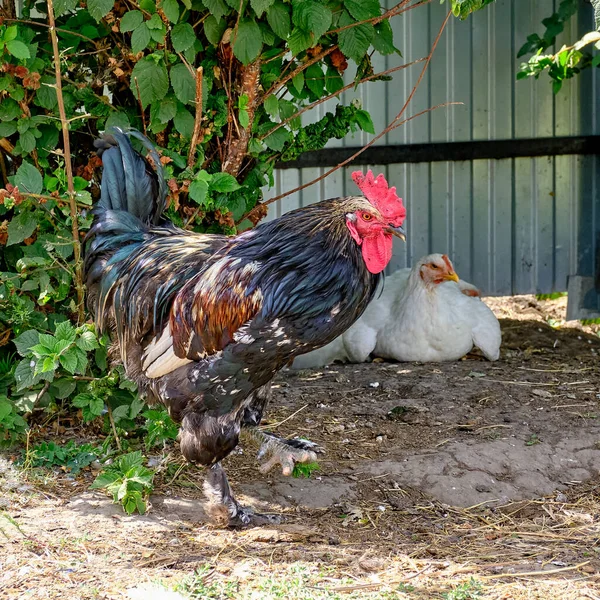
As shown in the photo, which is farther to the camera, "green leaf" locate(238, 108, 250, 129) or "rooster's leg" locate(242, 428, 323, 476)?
"green leaf" locate(238, 108, 250, 129)

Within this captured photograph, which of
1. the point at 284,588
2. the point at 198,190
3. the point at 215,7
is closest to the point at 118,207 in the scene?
the point at 198,190

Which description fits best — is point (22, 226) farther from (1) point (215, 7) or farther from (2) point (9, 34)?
(1) point (215, 7)

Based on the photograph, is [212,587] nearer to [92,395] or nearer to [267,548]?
[267,548]

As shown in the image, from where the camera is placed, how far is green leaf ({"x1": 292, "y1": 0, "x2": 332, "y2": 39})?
14.4 feet

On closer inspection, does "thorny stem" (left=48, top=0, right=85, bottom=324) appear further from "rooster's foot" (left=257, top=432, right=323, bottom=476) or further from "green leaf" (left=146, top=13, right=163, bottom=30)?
"rooster's foot" (left=257, top=432, right=323, bottom=476)

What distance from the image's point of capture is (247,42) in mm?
4500

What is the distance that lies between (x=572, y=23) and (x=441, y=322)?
3.99 meters

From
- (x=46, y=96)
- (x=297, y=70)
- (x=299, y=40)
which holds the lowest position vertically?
(x=46, y=96)

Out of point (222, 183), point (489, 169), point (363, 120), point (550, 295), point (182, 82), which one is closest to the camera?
point (182, 82)

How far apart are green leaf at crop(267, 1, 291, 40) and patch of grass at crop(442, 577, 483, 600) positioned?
2.81m

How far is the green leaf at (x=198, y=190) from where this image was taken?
458 cm

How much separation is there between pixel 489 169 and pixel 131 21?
231 inches

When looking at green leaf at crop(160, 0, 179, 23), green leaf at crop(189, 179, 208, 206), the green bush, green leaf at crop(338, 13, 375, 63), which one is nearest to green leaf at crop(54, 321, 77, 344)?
the green bush

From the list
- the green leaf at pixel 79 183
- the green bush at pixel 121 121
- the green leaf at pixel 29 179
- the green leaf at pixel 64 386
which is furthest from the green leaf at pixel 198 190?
the green leaf at pixel 64 386
